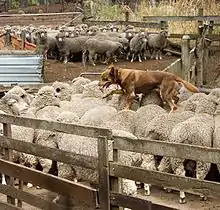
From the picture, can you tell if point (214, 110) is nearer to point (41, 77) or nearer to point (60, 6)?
point (41, 77)

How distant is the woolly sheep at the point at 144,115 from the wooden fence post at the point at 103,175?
2688 millimetres

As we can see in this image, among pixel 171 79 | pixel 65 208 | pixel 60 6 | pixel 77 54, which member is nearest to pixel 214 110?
pixel 171 79

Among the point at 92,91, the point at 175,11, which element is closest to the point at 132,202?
the point at 92,91

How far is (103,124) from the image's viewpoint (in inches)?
309

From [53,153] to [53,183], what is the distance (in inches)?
11.6

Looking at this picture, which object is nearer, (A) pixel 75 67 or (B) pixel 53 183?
(B) pixel 53 183

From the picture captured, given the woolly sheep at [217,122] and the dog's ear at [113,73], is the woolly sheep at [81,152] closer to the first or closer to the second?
the woolly sheep at [217,122]

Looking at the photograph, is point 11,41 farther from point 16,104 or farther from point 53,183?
point 53,183

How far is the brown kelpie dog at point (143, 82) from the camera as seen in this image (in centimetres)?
896

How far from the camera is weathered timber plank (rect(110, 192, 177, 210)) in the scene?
191 inches

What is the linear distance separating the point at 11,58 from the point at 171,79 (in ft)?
20.9

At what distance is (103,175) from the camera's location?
17.2 ft

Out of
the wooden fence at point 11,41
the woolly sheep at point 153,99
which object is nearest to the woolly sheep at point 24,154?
the woolly sheep at point 153,99

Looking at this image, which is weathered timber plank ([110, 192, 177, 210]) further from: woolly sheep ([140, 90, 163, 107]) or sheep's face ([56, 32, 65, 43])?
sheep's face ([56, 32, 65, 43])
